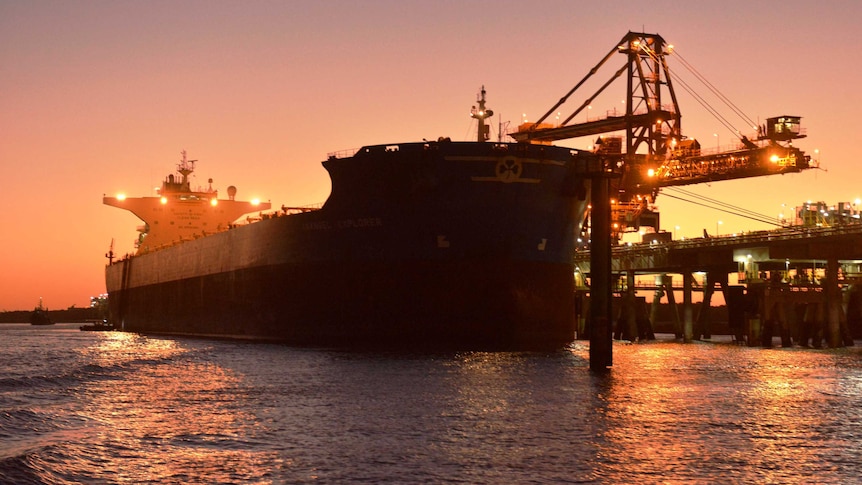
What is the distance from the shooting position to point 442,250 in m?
37.5

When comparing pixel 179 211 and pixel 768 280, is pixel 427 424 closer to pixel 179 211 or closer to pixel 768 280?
pixel 768 280

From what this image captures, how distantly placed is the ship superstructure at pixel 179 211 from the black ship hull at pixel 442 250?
120 feet

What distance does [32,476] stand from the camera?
42.9 ft

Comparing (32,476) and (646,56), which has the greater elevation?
(646,56)

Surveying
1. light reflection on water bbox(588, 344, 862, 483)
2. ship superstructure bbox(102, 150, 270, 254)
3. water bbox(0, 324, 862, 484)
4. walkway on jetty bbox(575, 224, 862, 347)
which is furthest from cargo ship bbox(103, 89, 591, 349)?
ship superstructure bbox(102, 150, 270, 254)

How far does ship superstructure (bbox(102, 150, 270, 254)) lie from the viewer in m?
76.5

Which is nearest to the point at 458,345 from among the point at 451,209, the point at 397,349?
the point at 397,349

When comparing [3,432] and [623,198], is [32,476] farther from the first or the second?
[623,198]

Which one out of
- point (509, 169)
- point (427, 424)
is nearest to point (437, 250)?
point (509, 169)

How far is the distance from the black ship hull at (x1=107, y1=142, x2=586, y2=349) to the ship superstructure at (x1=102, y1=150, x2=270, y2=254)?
3665cm

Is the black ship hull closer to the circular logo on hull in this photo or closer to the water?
the circular logo on hull

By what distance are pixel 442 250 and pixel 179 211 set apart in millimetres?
45851

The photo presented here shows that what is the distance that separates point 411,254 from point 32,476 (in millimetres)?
25453

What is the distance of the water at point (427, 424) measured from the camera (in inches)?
530
